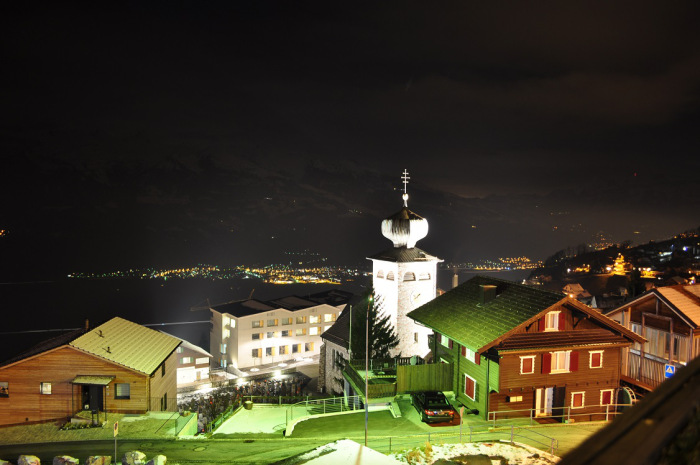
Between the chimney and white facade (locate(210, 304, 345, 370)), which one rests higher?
the chimney

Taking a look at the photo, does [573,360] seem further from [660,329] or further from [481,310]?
[660,329]

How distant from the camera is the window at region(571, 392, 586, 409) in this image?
24969 mm

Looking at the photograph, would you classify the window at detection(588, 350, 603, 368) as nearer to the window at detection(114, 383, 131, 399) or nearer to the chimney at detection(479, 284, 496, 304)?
the chimney at detection(479, 284, 496, 304)

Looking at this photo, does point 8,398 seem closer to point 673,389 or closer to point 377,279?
point 377,279

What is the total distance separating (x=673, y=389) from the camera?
87.2 inches

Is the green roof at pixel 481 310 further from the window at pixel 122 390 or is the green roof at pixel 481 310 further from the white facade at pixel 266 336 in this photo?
the white facade at pixel 266 336

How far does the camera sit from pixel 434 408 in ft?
80.3

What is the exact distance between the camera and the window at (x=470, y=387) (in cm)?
2625

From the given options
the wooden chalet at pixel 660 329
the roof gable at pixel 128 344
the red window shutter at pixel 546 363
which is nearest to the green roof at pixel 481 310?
the red window shutter at pixel 546 363

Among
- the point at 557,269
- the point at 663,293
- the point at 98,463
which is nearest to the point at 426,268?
the point at 663,293

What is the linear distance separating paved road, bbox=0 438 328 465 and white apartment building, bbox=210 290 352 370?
4187 centimetres

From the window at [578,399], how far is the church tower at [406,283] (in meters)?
18.0

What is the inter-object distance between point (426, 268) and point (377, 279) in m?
4.81

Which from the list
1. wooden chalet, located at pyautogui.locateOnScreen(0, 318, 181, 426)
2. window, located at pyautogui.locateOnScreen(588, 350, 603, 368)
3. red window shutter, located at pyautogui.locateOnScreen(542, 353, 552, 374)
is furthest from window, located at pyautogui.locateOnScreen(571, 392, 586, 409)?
wooden chalet, located at pyautogui.locateOnScreen(0, 318, 181, 426)
